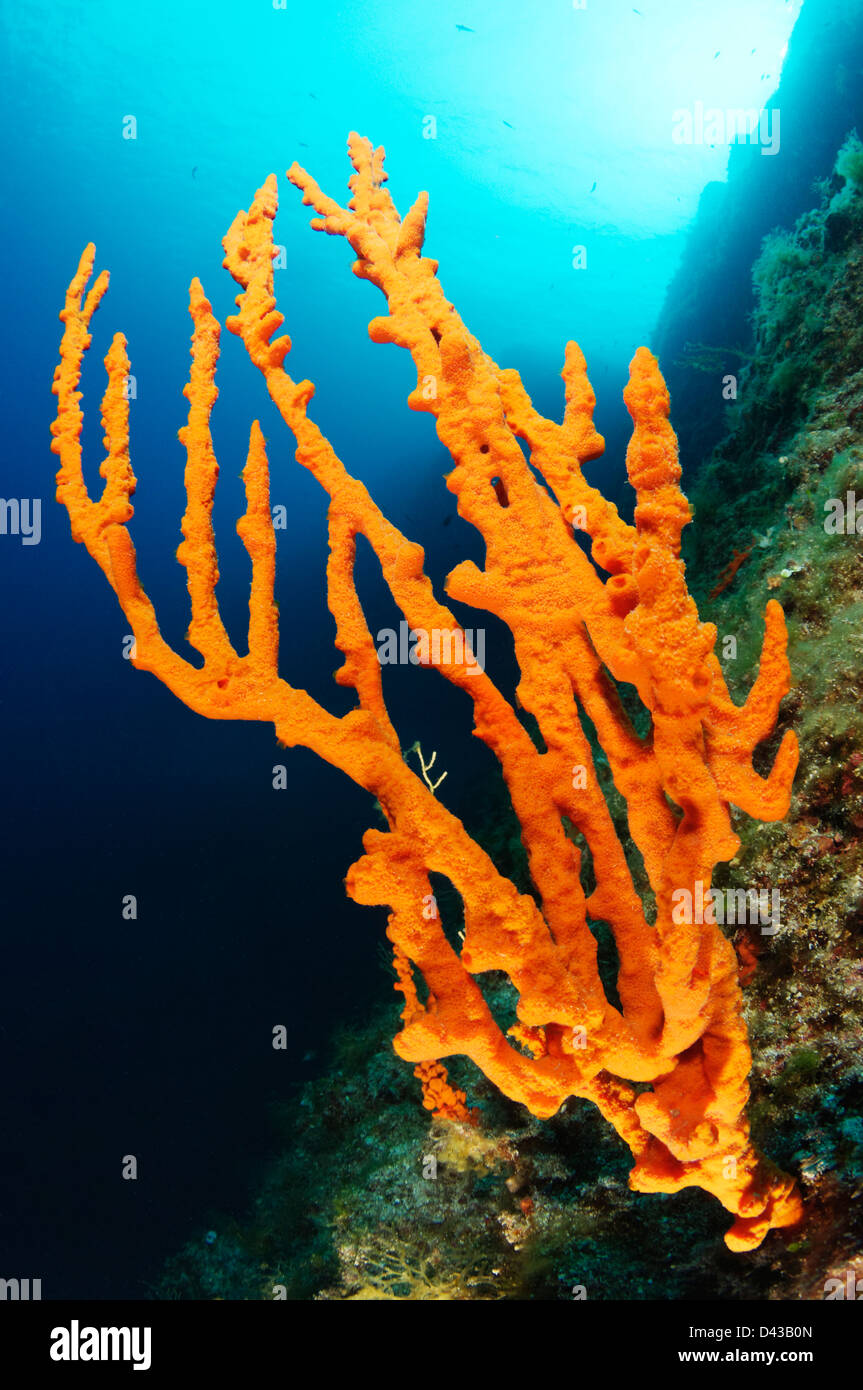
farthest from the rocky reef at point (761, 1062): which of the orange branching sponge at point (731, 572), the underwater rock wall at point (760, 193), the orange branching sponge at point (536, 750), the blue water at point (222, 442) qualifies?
the blue water at point (222, 442)

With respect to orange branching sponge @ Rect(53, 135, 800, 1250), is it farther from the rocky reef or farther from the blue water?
the blue water

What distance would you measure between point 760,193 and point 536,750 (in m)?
17.6

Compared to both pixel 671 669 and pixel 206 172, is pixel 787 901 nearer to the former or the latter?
pixel 671 669

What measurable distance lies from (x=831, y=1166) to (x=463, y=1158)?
2.42 metres

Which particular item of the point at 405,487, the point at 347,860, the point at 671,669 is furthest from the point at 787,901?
the point at 405,487

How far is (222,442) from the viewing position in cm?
→ 5147

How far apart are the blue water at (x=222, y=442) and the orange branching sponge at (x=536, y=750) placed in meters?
7.48

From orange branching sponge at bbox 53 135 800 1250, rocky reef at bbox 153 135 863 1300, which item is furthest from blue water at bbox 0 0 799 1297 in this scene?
orange branching sponge at bbox 53 135 800 1250

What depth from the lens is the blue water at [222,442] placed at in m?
13.5

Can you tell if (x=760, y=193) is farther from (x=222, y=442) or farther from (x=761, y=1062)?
(x=222, y=442)

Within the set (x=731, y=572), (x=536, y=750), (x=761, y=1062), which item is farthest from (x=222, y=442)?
(x=761, y=1062)

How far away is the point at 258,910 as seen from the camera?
1638cm
